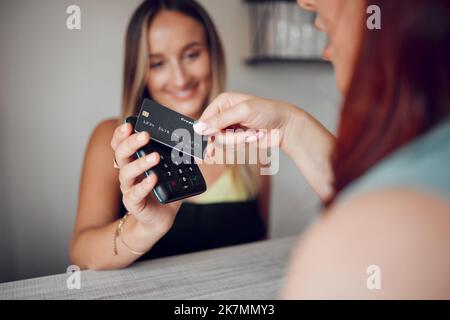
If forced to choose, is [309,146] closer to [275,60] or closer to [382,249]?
[382,249]

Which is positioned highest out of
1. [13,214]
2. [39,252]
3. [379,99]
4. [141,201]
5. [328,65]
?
[328,65]

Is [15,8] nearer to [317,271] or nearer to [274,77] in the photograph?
[274,77]

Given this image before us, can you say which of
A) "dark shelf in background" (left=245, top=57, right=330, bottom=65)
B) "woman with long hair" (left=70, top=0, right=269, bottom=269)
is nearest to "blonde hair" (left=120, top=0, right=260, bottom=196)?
"woman with long hair" (left=70, top=0, right=269, bottom=269)

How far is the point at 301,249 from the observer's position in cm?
25

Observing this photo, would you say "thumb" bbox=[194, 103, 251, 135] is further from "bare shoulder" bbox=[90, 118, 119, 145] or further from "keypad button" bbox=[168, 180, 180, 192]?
"bare shoulder" bbox=[90, 118, 119, 145]

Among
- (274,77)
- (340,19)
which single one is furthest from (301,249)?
(274,77)

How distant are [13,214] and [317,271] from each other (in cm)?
87

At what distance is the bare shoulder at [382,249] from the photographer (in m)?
0.22

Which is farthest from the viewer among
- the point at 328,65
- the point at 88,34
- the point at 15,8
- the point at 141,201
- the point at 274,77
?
the point at 328,65

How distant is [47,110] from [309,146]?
66cm

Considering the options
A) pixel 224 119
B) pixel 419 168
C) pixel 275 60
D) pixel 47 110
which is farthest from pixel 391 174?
pixel 275 60

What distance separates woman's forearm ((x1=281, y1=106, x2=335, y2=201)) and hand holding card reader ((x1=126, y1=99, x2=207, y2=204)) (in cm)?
15

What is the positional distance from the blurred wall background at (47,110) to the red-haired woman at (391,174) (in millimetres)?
600

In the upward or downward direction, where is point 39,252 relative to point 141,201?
downward
